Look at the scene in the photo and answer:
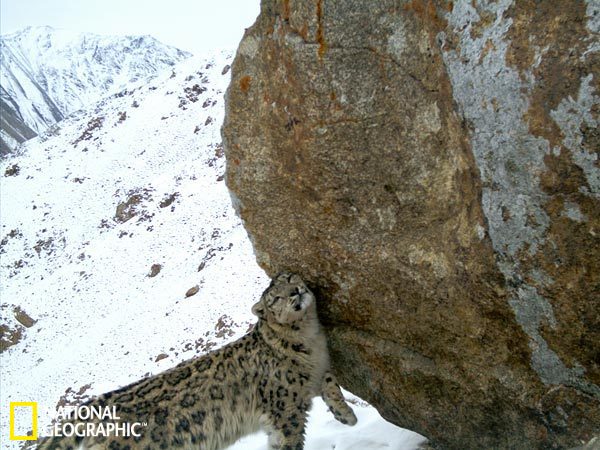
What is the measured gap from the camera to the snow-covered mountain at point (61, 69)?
488ft

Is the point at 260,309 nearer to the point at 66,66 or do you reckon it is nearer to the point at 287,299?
the point at 287,299

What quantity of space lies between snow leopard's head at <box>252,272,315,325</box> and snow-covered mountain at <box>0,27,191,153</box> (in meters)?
138

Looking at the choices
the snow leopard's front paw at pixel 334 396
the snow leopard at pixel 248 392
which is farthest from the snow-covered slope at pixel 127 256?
the snow leopard at pixel 248 392

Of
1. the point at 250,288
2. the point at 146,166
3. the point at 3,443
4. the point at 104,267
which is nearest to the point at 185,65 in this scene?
the point at 146,166

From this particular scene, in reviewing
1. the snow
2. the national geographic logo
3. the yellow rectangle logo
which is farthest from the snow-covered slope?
the snow

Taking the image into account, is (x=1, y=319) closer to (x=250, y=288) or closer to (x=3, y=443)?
(x=3, y=443)

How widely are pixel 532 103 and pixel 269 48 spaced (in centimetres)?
231

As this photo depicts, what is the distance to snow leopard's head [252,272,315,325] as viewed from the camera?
556 cm

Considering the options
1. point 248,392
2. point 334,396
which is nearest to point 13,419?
point 248,392

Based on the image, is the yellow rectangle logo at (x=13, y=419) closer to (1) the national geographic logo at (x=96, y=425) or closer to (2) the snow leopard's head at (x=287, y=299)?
→ (1) the national geographic logo at (x=96, y=425)

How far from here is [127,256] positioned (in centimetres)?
2628

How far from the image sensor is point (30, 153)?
41250mm

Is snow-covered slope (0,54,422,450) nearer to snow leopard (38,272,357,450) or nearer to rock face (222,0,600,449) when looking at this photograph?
snow leopard (38,272,357,450)

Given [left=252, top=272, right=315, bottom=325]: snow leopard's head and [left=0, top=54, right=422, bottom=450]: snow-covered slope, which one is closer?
[left=252, top=272, right=315, bottom=325]: snow leopard's head
